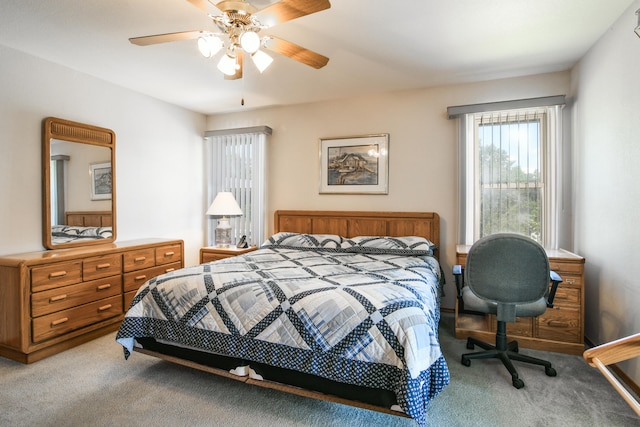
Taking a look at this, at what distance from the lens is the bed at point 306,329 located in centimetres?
165

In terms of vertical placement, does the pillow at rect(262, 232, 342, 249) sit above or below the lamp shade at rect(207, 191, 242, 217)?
below

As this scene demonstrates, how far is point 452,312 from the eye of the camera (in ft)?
11.7

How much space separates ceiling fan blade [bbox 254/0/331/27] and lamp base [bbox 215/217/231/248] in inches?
114

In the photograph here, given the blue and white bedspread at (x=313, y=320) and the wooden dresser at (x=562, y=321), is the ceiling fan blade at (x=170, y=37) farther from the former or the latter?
the wooden dresser at (x=562, y=321)

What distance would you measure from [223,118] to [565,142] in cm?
420

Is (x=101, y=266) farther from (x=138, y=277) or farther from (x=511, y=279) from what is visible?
(x=511, y=279)

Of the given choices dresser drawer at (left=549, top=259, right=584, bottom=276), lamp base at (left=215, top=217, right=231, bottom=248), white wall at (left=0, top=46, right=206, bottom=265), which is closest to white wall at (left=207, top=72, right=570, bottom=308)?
lamp base at (left=215, top=217, right=231, bottom=248)

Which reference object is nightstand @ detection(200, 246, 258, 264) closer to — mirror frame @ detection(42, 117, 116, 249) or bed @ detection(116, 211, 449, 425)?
mirror frame @ detection(42, 117, 116, 249)

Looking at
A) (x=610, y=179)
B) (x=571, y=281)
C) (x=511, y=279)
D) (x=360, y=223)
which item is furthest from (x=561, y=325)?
(x=360, y=223)

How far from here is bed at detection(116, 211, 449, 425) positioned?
165 cm

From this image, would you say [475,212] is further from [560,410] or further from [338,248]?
[560,410]

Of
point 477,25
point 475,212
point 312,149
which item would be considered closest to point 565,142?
point 475,212

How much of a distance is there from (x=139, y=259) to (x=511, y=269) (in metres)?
3.38

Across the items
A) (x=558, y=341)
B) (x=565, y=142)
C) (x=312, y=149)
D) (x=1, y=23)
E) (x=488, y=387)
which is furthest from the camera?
(x=312, y=149)
